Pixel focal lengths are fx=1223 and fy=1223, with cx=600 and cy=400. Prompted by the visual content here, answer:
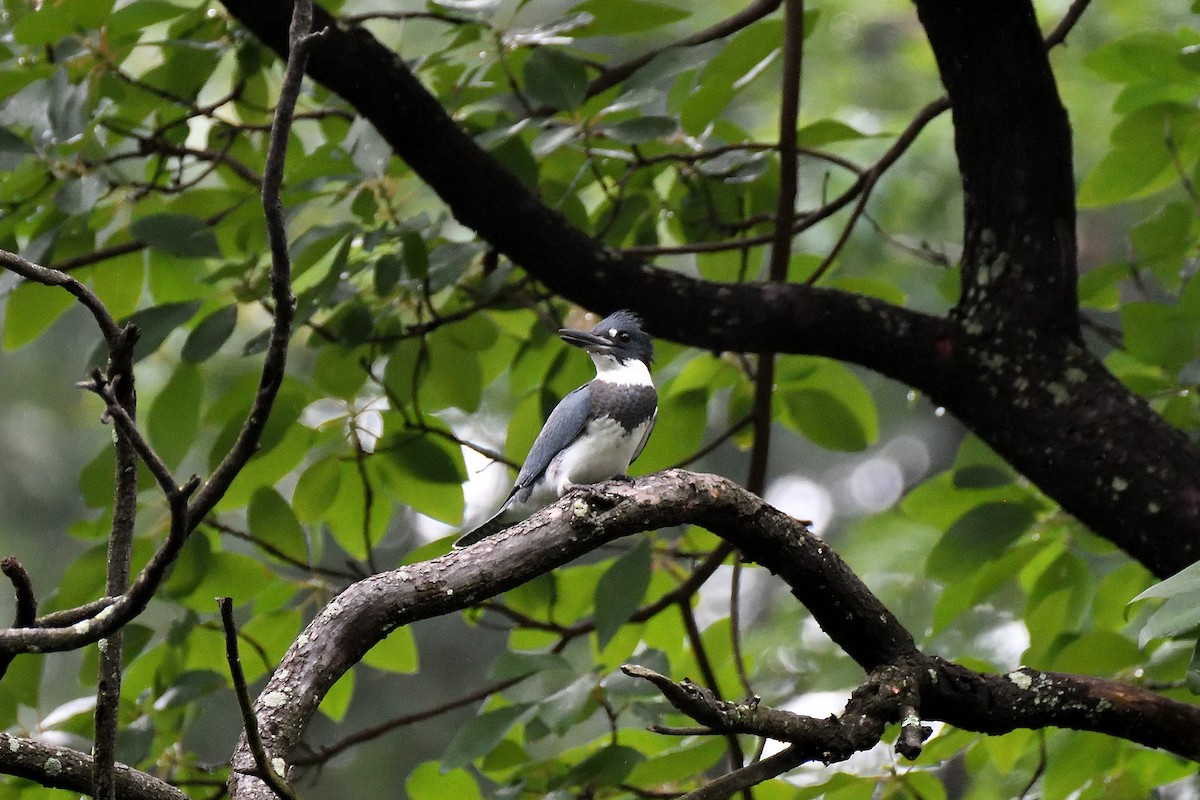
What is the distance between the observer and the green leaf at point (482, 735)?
2.41 meters

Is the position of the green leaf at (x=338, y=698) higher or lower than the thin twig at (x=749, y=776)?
higher

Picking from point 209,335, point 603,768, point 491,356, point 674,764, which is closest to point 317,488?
point 209,335

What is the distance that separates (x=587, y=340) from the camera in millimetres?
2896

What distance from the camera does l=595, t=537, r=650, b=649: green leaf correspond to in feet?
8.48

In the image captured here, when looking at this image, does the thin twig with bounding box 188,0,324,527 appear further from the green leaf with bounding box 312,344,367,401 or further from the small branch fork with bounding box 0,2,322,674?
the green leaf with bounding box 312,344,367,401

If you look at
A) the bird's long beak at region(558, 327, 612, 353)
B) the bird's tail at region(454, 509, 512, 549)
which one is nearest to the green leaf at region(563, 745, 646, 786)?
the bird's tail at region(454, 509, 512, 549)

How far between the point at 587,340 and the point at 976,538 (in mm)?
986

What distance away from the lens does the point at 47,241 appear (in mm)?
2641

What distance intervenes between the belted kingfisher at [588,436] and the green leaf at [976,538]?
0.72 metres

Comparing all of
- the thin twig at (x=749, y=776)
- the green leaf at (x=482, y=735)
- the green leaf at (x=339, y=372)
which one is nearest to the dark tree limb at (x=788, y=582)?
the thin twig at (x=749, y=776)

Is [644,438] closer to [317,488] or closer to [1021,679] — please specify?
[317,488]

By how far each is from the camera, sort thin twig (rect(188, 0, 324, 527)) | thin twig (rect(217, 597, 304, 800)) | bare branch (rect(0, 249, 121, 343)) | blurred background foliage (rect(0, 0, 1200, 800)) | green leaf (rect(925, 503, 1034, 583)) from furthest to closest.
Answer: green leaf (rect(925, 503, 1034, 583)), blurred background foliage (rect(0, 0, 1200, 800)), bare branch (rect(0, 249, 121, 343)), thin twig (rect(188, 0, 324, 527)), thin twig (rect(217, 597, 304, 800))

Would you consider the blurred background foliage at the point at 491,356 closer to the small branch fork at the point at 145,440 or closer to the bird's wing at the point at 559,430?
the bird's wing at the point at 559,430

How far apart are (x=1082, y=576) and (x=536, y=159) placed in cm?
158
